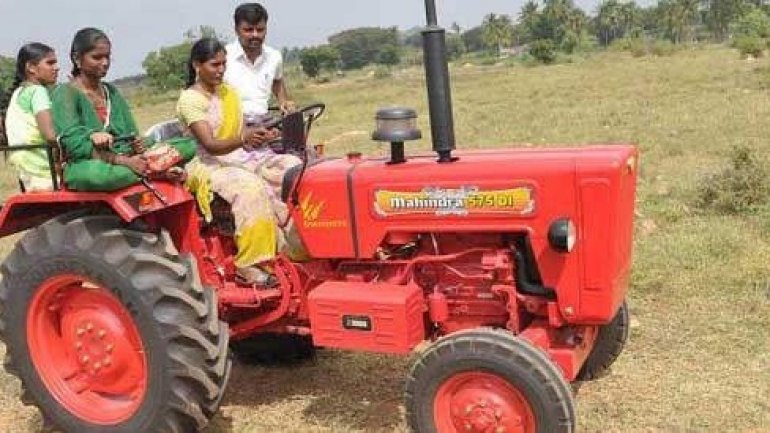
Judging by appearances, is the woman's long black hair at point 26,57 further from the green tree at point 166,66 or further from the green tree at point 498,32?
the green tree at point 498,32

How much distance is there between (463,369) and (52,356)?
6.95 ft

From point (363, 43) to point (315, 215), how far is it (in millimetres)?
128348

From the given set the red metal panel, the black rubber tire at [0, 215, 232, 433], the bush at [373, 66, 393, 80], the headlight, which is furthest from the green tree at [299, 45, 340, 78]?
the headlight

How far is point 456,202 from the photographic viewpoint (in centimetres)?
406

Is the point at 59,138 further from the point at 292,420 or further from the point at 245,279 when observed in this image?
the point at 292,420

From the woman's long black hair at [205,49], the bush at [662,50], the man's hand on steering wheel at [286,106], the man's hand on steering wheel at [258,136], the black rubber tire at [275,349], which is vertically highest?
the woman's long black hair at [205,49]

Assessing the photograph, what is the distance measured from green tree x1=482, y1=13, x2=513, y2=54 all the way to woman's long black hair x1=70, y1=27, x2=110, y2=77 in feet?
341

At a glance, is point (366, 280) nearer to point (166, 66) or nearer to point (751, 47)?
point (751, 47)

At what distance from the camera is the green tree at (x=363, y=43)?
122062 millimetres

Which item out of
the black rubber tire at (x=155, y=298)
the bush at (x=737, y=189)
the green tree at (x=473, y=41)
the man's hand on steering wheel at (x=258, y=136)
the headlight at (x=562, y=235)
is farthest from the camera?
the green tree at (x=473, y=41)

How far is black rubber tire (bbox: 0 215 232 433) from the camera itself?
4.08 metres

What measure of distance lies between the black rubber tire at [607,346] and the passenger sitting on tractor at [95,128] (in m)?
2.32

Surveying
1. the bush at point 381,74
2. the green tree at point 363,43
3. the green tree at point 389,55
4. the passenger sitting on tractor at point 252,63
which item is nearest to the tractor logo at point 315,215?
the passenger sitting on tractor at point 252,63

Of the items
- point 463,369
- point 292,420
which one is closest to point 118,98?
point 292,420
